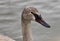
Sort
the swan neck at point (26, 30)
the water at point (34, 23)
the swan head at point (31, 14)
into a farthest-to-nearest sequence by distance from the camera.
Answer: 1. the water at point (34, 23)
2. the swan neck at point (26, 30)
3. the swan head at point (31, 14)

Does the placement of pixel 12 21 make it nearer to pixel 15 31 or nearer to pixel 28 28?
pixel 15 31

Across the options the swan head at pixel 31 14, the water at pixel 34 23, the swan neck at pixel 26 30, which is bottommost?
the swan neck at pixel 26 30

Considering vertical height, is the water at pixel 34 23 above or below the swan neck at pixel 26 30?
above

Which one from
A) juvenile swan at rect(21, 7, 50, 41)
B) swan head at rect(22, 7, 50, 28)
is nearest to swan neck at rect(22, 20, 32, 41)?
juvenile swan at rect(21, 7, 50, 41)

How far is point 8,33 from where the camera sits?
7.77 metres

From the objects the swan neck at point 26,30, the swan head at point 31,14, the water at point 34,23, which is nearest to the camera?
the swan head at point 31,14

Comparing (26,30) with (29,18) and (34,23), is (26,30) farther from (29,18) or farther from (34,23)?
(34,23)

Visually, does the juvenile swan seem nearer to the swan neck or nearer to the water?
the swan neck

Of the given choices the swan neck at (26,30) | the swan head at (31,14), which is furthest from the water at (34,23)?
the swan head at (31,14)

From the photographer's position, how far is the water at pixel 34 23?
7.68 meters

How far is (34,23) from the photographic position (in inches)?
326

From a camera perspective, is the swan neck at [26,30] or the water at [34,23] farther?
the water at [34,23]

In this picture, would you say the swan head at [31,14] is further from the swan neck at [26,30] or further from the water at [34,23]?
the water at [34,23]

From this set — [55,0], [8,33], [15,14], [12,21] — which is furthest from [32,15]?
[55,0]
